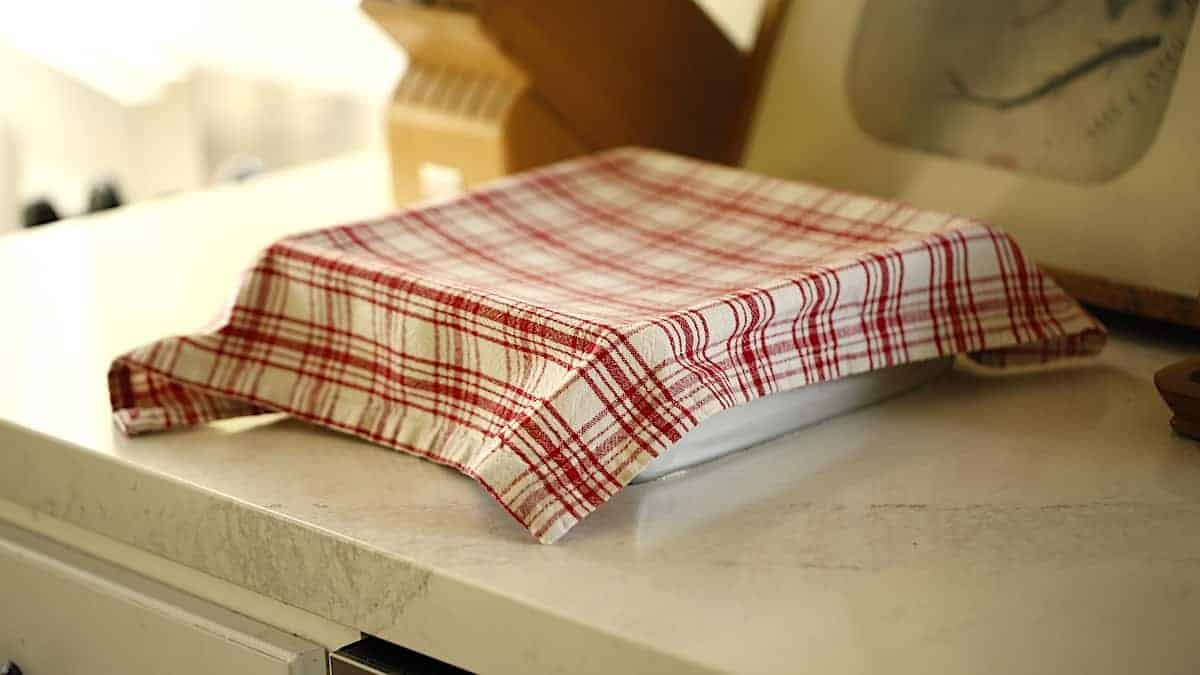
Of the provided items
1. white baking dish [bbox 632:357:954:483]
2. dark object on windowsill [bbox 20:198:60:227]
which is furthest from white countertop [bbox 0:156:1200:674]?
dark object on windowsill [bbox 20:198:60:227]

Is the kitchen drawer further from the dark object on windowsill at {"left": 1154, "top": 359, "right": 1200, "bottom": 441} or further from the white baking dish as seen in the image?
the dark object on windowsill at {"left": 1154, "top": 359, "right": 1200, "bottom": 441}

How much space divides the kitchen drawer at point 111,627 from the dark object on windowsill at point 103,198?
0.53 m

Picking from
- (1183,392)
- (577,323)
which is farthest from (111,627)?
(1183,392)

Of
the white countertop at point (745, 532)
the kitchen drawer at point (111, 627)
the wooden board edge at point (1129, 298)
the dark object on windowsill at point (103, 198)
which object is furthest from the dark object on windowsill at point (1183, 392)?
the dark object on windowsill at point (103, 198)

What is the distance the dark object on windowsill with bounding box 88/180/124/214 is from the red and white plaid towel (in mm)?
516

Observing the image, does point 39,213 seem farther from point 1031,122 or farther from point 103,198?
point 1031,122

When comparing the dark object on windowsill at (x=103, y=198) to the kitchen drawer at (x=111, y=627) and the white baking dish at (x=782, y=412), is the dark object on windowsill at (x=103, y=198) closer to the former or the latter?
the kitchen drawer at (x=111, y=627)

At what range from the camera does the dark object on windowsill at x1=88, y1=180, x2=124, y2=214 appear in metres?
1.36

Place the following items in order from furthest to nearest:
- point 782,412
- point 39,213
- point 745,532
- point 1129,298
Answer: point 39,213
point 1129,298
point 782,412
point 745,532

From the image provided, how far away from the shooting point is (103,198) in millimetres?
1357

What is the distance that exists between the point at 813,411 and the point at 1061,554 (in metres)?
0.18

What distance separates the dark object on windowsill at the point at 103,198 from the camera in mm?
1357

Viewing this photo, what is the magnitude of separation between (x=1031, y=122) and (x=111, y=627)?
2.13ft

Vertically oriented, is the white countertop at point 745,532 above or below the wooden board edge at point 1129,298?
below
